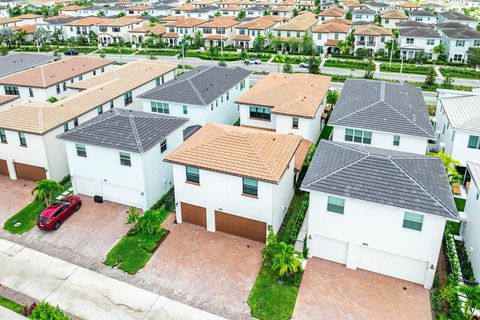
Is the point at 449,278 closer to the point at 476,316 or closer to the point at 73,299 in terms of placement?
the point at 476,316

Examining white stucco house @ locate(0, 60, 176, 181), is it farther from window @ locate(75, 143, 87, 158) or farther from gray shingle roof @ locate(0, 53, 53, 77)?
gray shingle roof @ locate(0, 53, 53, 77)

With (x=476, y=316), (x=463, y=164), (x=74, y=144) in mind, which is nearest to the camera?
(x=476, y=316)

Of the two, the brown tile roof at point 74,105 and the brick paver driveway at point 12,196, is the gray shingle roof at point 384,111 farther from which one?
the brick paver driveway at point 12,196

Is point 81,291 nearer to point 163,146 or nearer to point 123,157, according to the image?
point 123,157

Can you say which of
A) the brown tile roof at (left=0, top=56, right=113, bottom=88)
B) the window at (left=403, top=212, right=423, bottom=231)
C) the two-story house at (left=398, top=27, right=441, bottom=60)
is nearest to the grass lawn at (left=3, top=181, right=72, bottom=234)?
the brown tile roof at (left=0, top=56, right=113, bottom=88)

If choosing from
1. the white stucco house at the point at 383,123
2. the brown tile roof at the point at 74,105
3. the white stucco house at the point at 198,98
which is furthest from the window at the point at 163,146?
the white stucco house at the point at 383,123

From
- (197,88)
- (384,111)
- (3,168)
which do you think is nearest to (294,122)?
(384,111)

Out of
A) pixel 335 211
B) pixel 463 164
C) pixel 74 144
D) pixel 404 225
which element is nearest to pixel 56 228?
pixel 74 144

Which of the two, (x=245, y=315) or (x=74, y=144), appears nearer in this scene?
(x=245, y=315)
